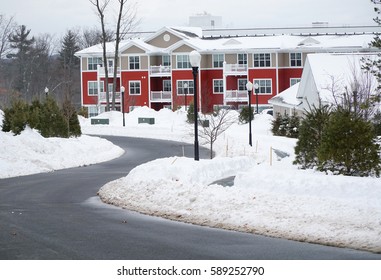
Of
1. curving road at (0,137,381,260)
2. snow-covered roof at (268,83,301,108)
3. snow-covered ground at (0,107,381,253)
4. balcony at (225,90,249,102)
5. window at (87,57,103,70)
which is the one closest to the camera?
curving road at (0,137,381,260)

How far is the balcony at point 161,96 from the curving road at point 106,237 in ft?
185

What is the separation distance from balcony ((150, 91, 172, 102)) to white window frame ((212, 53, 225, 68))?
5840mm

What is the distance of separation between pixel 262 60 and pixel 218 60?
15.8 ft

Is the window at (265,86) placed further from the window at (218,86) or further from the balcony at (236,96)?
the window at (218,86)

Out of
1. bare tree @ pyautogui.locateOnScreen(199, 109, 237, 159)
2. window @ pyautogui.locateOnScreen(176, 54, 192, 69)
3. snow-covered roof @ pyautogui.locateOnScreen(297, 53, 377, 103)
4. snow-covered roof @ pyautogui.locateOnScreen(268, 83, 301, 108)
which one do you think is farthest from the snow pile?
window @ pyautogui.locateOnScreen(176, 54, 192, 69)

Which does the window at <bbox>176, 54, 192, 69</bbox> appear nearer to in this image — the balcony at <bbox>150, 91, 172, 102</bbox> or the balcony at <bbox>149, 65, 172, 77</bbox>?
the balcony at <bbox>149, 65, 172, 77</bbox>

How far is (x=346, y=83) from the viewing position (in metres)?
39.8

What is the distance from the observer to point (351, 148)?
53.8 feet

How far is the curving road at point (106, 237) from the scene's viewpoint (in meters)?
10.9

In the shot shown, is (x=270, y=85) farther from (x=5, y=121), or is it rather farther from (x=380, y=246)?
(x=380, y=246)

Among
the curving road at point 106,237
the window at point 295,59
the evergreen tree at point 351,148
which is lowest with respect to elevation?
the curving road at point 106,237

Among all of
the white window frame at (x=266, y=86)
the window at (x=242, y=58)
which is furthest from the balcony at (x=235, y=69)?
the white window frame at (x=266, y=86)

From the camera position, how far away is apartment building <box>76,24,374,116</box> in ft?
243

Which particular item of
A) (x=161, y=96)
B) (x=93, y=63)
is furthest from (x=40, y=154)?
(x=93, y=63)
